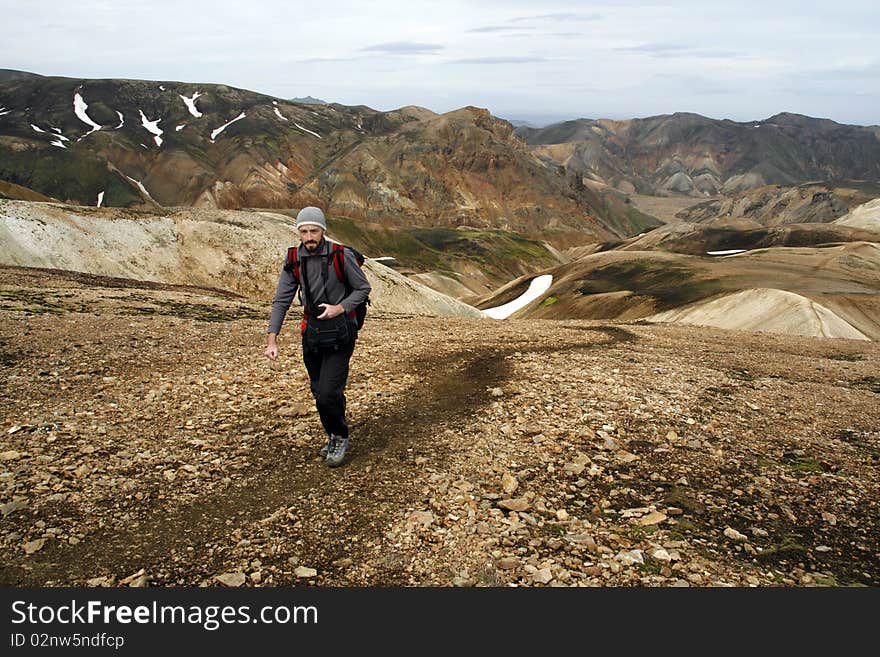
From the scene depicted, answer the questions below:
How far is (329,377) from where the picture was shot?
7617 mm

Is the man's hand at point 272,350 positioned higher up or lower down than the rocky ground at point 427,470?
higher up

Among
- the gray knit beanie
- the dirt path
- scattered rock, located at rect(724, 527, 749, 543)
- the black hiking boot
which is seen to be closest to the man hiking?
the gray knit beanie

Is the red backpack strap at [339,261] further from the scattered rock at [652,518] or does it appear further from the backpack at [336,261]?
the scattered rock at [652,518]

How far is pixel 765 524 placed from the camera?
703 cm

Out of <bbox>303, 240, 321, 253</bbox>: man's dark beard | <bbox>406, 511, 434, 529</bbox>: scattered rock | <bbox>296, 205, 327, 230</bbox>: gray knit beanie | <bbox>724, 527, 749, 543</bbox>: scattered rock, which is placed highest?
<bbox>296, 205, 327, 230</bbox>: gray knit beanie

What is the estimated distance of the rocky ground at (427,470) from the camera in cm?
600

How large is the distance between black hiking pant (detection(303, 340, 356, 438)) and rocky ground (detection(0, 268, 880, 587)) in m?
0.79

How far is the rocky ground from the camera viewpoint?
6000 millimetres

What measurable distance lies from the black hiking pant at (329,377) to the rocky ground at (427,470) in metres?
0.79

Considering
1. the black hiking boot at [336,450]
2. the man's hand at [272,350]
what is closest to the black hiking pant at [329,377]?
the black hiking boot at [336,450]

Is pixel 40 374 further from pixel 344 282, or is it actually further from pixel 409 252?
pixel 409 252

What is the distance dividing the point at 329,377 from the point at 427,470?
5.86ft

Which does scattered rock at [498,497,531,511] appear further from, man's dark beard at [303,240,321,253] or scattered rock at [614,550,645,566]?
man's dark beard at [303,240,321,253]

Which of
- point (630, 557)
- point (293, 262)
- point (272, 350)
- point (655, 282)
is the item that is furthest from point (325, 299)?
point (655, 282)
